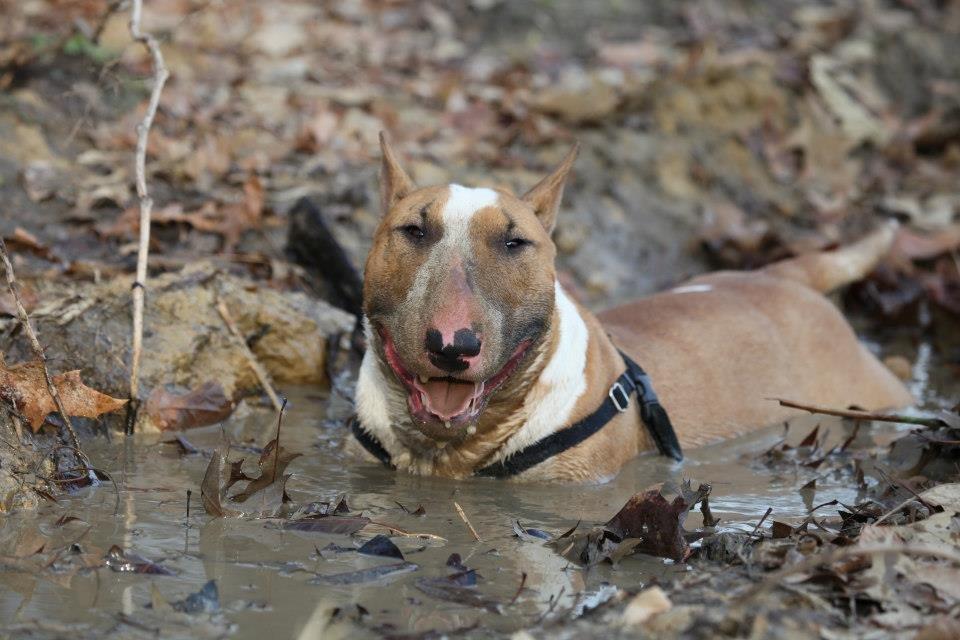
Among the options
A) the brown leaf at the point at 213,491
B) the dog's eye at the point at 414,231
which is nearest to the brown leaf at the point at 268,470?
the brown leaf at the point at 213,491

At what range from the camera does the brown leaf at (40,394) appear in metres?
4.33

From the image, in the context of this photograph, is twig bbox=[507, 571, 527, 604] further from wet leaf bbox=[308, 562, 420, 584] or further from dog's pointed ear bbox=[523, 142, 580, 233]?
dog's pointed ear bbox=[523, 142, 580, 233]

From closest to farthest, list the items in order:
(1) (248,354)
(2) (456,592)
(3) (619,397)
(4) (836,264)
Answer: (2) (456,592) < (3) (619,397) < (1) (248,354) < (4) (836,264)

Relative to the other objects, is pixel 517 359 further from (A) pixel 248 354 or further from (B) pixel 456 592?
(A) pixel 248 354

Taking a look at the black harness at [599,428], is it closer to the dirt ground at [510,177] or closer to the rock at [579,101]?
the dirt ground at [510,177]

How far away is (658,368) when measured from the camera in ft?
19.4

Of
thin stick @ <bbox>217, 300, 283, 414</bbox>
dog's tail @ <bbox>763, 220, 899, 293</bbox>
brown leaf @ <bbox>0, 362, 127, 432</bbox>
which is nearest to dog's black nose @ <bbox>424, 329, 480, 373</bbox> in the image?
brown leaf @ <bbox>0, 362, 127, 432</bbox>

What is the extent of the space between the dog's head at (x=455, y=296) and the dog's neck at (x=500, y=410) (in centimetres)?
15

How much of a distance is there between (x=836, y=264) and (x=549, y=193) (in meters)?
3.05

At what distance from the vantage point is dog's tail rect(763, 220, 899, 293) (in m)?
7.42

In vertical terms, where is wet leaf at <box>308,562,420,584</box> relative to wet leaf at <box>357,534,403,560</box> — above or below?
above

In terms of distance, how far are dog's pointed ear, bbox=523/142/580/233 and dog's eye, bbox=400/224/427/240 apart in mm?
663

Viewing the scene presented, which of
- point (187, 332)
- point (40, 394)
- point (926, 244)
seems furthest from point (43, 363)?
point (926, 244)

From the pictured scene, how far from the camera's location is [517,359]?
15.8 feet
